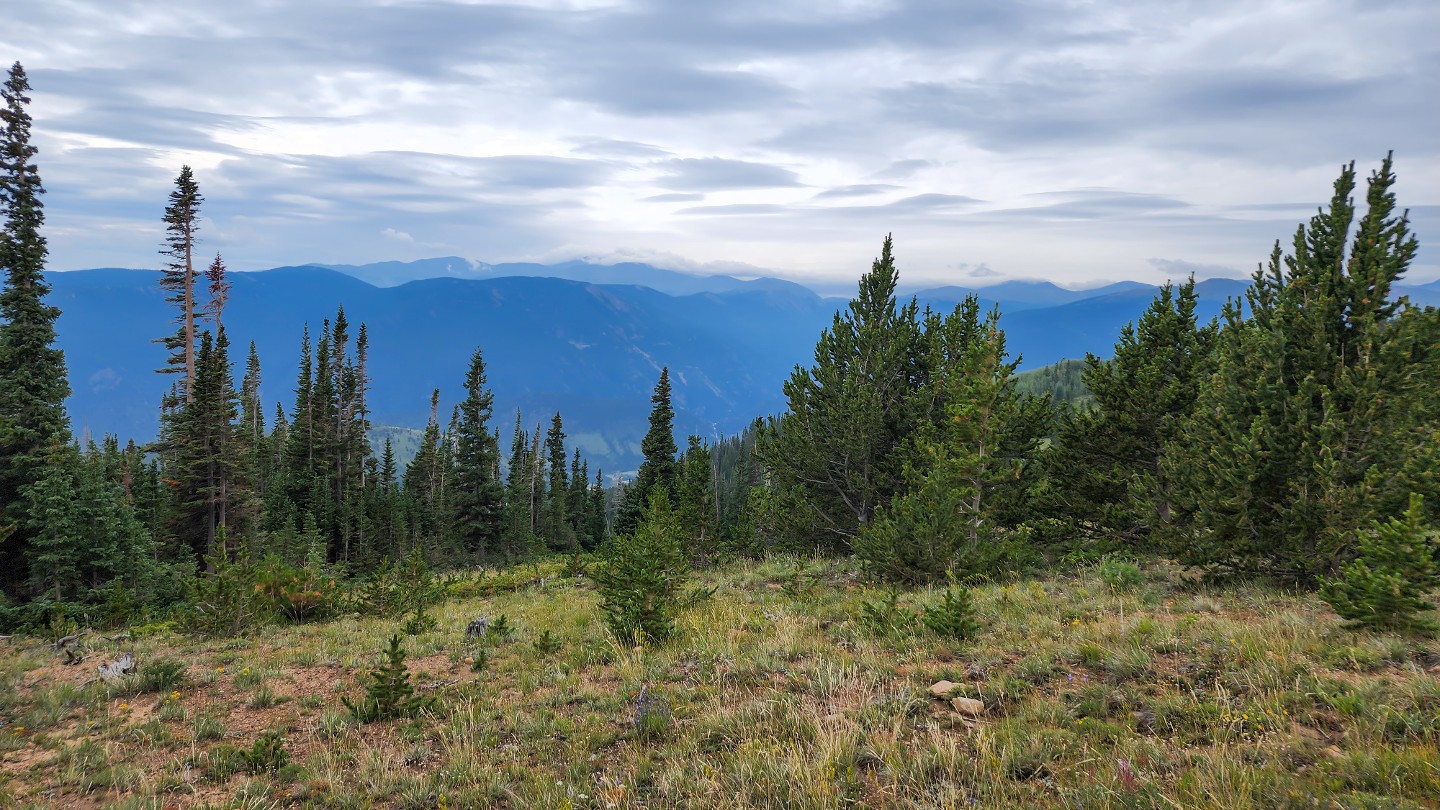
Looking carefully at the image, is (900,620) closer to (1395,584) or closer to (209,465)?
(1395,584)

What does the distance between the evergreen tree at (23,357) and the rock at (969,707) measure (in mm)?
30857

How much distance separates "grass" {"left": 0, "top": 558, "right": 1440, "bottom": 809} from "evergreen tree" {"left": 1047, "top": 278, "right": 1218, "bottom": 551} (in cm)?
817

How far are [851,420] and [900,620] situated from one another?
11048 millimetres

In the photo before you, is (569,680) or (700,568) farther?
(700,568)

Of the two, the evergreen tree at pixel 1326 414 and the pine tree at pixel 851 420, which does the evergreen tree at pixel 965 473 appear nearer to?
the pine tree at pixel 851 420

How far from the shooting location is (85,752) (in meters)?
6.59

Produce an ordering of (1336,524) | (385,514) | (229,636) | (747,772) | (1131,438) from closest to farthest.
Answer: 1. (747,772)
2. (1336,524)
3. (229,636)
4. (1131,438)
5. (385,514)

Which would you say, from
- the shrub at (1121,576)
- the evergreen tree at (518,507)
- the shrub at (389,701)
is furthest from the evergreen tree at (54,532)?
the shrub at (1121,576)

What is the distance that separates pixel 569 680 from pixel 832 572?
32.1 feet

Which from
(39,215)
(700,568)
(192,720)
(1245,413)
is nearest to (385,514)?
(39,215)

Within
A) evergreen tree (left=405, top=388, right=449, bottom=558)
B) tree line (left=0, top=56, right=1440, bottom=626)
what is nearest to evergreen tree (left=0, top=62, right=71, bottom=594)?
tree line (left=0, top=56, right=1440, bottom=626)

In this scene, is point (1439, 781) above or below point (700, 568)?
above

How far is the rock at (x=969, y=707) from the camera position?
18.9ft

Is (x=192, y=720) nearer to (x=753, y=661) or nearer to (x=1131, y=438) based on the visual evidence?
(x=753, y=661)
